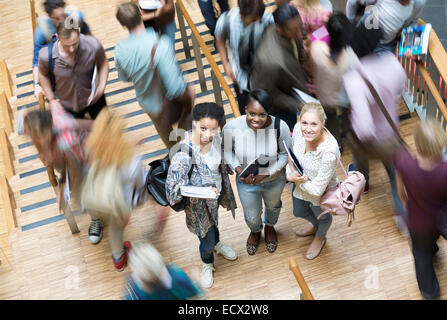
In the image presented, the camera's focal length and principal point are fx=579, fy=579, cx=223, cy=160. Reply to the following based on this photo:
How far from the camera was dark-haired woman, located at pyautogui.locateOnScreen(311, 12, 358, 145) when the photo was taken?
4.25 meters

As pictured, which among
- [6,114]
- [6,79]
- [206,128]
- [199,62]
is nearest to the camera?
[206,128]

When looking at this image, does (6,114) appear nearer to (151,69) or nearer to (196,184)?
(151,69)

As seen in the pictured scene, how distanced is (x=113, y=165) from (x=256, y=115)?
1.07 m

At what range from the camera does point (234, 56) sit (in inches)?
193

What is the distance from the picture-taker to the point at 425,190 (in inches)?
146

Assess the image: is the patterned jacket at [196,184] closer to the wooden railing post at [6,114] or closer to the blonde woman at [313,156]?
the blonde woman at [313,156]

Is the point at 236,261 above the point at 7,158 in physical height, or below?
below

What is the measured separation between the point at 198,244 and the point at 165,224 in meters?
0.37

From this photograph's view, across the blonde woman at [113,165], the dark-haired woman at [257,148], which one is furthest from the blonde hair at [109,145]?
the dark-haired woman at [257,148]

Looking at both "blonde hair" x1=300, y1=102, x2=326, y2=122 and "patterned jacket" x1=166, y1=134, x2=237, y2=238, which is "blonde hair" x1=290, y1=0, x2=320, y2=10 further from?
"patterned jacket" x1=166, y1=134, x2=237, y2=238

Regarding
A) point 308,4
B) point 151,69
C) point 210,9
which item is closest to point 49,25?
point 151,69

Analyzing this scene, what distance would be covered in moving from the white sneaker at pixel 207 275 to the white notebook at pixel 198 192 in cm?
93

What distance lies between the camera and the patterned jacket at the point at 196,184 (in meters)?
3.95

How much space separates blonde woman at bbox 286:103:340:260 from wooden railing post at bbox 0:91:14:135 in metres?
3.72
